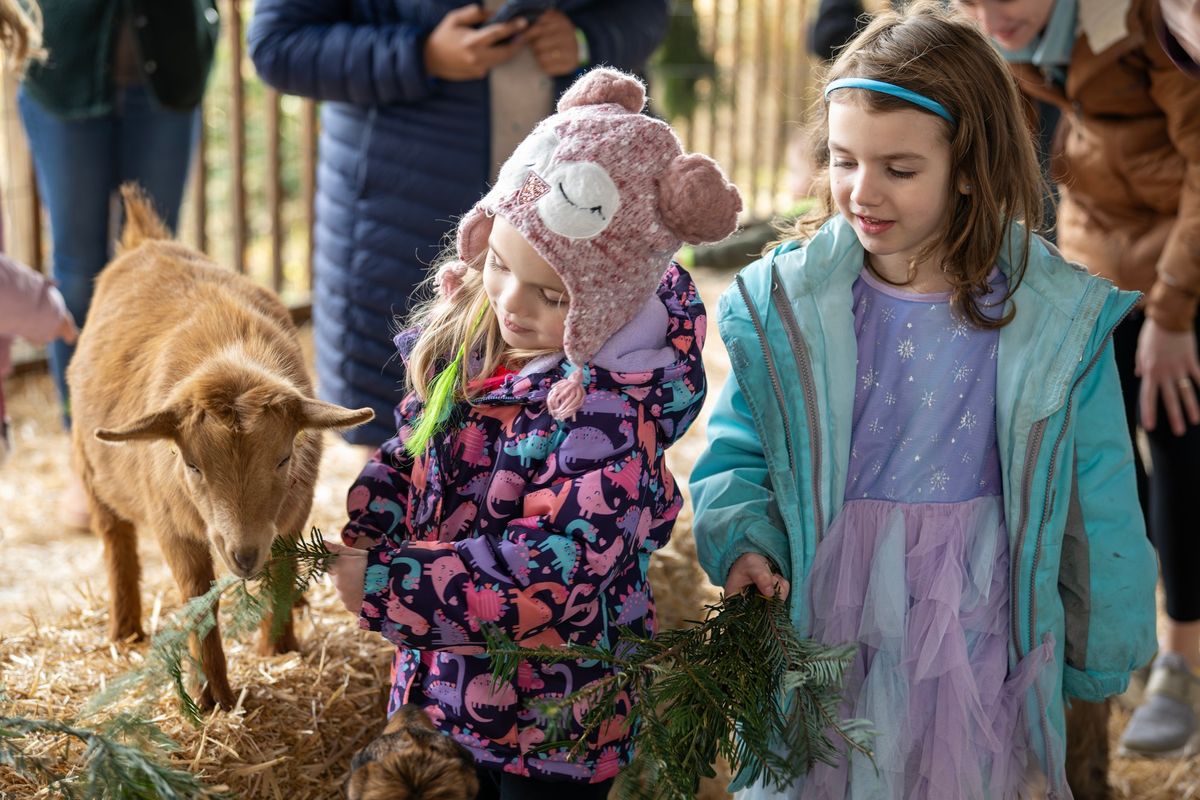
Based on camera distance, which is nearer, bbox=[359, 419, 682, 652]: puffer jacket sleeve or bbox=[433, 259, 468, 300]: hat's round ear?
bbox=[359, 419, 682, 652]: puffer jacket sleeve

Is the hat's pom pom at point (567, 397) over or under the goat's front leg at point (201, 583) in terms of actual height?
over

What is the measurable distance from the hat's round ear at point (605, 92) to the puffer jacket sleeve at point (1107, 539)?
1029 mm

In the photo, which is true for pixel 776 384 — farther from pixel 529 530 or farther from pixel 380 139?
pixel 380 139

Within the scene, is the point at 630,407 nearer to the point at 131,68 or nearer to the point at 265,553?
the point at 265,553

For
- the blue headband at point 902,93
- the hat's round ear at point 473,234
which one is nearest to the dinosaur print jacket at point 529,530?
the hat's round ear at point 473,234

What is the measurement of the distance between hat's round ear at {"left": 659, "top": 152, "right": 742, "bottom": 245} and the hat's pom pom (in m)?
0.31

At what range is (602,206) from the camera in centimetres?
207

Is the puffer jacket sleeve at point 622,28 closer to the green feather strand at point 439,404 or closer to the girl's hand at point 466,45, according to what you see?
the girl's hand at point 466,45

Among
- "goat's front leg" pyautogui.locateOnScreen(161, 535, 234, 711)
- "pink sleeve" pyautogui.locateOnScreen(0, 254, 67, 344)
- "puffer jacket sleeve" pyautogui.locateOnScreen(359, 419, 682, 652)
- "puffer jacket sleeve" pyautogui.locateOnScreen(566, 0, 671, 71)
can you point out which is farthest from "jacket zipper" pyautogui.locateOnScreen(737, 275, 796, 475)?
"pink sleeve" pyautogui.locateOnScreen(0, 254, 67, 344)

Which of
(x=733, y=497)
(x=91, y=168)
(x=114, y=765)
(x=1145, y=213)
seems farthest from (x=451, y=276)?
(x=91, y=168)

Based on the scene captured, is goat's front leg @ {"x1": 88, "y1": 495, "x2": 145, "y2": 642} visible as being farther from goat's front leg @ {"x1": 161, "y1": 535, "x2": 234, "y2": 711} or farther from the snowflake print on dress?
the snowflake print on dress

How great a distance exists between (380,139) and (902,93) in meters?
1.73

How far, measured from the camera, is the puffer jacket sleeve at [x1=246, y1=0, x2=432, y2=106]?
342 centimetres

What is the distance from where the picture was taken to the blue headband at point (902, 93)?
232 centimetres
